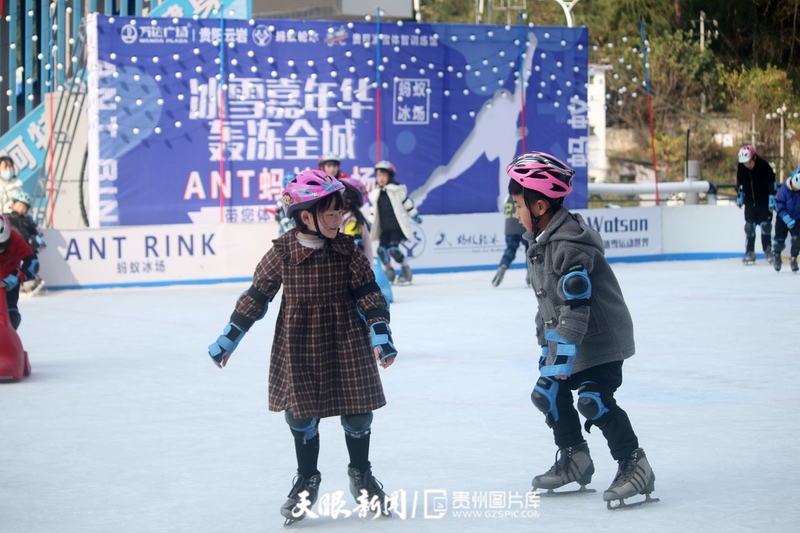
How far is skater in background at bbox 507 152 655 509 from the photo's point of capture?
482 centimetres

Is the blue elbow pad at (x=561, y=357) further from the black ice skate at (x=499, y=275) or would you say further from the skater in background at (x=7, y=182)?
the skater in background at (x=7, y=182)

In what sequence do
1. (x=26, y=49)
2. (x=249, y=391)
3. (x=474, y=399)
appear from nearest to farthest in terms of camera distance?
(x=474, y=399), (x=249, y=391), (x=26, y=49)

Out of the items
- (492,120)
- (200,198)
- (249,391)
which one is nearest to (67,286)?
(200,198)

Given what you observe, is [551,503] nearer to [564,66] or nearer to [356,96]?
[356,96]

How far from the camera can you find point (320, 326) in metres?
4.86

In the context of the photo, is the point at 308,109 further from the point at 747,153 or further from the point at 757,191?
the point at 757,191

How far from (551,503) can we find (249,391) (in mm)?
3517

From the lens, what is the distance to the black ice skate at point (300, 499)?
4840mm

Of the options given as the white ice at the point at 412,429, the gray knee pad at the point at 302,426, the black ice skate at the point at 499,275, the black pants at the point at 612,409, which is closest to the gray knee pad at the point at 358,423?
the gray knee pad at the point at 302,426

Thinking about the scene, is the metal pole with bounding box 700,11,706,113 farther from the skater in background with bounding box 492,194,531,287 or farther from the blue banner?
the skater in background with bounding box 492,194,531,287

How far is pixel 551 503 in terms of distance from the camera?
16.7 feet

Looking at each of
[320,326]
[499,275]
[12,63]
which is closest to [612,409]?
[320,326]

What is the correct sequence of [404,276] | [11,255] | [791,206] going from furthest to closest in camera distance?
[404,276], [791,206], [11,255]

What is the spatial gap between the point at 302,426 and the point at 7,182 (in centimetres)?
1096
